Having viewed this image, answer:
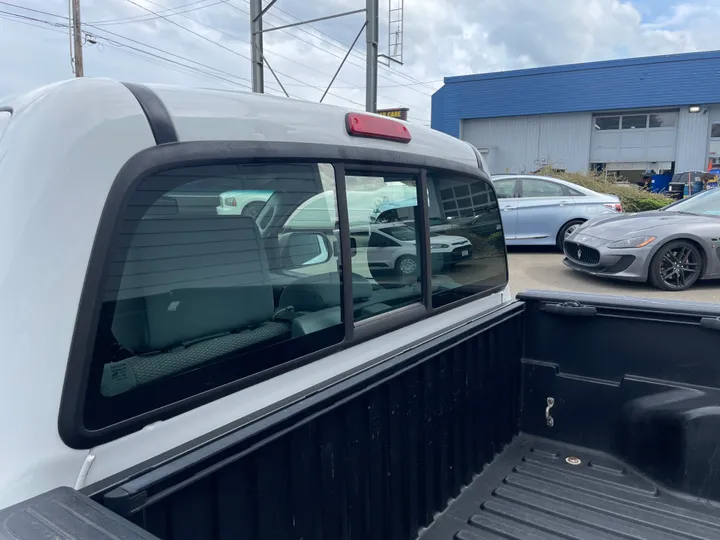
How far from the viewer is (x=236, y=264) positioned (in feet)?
5.11

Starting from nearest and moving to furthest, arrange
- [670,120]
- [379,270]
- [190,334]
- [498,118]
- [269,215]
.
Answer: [190,334] → [269,215] → [379,270] → [670,120] → [498,118]

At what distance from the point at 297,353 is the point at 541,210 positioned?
9743mm

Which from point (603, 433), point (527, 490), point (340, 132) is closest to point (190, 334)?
point (340, 132)

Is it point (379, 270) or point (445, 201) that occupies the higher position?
point (445, 201)

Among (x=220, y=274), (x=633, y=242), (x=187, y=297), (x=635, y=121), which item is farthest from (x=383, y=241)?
(x=635, y=121)

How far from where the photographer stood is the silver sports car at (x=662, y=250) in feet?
23.9

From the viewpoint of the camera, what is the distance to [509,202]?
34.9 ft

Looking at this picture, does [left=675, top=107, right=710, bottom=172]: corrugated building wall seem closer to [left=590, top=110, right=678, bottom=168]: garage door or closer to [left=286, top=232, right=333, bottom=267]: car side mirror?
[left=590, top=110, right=678, bottom=168]: garage door

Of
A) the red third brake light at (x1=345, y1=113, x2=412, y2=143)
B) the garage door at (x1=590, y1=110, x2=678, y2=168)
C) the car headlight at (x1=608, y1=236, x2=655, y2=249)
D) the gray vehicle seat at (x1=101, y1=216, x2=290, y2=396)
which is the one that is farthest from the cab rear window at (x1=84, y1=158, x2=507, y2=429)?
the garage door at (x1=590, y1=110, x2=678, y2=168)

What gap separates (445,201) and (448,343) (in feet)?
2.28

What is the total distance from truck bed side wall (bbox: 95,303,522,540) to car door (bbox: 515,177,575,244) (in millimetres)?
8165

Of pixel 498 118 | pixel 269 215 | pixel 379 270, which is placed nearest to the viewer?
pixel 269 215

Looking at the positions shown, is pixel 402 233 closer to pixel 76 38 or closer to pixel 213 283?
pixel 213 283

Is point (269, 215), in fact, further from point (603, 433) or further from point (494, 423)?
point (603, 433)
